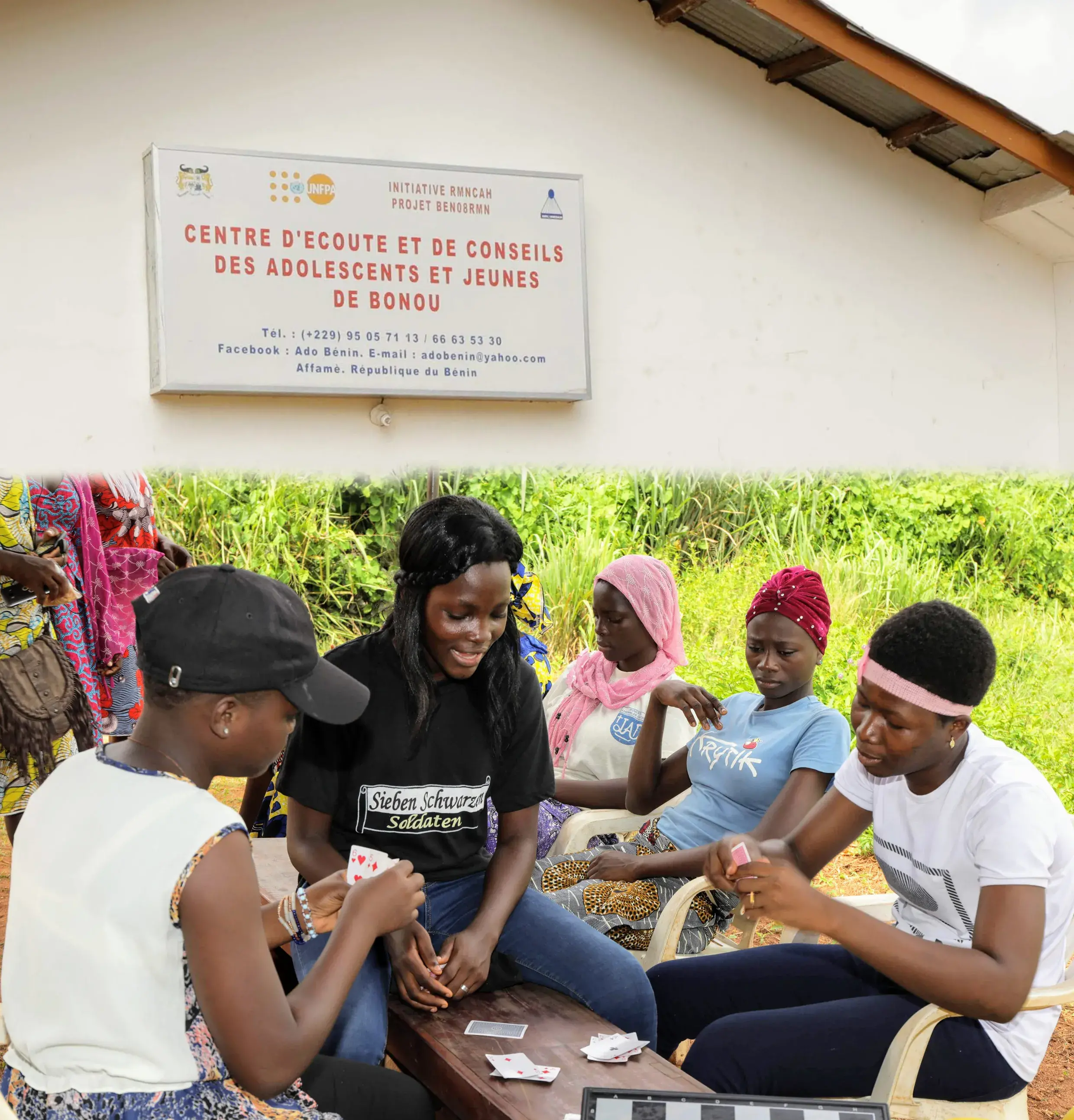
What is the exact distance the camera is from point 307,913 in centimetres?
223

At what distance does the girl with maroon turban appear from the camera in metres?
3.51

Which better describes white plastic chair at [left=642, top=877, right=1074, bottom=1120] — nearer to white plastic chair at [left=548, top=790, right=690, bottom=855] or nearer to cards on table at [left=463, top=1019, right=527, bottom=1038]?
cards on table at [left=463, top=1019, right=527, bottom=1038]

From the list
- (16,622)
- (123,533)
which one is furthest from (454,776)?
(123,533)

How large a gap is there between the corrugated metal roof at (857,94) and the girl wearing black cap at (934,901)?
6.73ft

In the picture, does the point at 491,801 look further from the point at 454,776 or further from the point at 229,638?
the point at 229,638

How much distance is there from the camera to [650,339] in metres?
3.85

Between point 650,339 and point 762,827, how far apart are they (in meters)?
1.59

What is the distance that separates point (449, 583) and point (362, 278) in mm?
1103

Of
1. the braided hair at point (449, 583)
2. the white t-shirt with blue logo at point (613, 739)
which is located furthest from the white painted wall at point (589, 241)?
the white t-shirt with blue logo at point (613, 739)

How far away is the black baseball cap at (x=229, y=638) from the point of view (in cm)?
192

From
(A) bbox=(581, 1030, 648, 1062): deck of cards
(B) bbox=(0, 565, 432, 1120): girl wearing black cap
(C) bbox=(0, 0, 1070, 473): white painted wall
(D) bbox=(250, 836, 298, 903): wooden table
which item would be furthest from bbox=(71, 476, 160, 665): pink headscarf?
(A) bbox=(581, 1030, 648, 1062): deck of cards

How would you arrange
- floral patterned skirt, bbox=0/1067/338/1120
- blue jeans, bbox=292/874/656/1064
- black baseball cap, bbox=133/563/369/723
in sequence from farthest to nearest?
blue jeans, bbox=292/874/656/1064 → black baseball cap, bbox=133/563/369/723 → floral patterned skirt, bbox=0/1067/338/1120

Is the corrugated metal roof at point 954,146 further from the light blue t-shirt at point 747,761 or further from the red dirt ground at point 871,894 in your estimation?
the red dirt ground at point 871,894

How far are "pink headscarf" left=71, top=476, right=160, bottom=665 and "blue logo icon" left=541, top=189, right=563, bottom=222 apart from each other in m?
2.14
